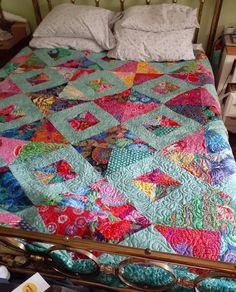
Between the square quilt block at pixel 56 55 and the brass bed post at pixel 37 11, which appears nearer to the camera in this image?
the square quilt block at pixel 56 55

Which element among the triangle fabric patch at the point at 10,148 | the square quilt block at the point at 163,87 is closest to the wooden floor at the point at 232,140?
the square quilt block at the point at 163,87

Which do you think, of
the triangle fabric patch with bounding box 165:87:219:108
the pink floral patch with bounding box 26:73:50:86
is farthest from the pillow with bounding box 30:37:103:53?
the triangle fabric patch with bounding box 165:87:219:108

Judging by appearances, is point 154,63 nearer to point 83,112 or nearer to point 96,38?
point 96,38

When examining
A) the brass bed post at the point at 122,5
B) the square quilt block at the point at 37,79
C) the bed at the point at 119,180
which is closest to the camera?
the bed at the point at 119,180

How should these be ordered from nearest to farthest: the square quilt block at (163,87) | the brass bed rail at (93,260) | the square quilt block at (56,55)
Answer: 1. the brass bed rail at (93,260)
2. the square quilt block at (163,87)
3. the square quilt block at (56,55)

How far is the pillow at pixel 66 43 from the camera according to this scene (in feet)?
7.20

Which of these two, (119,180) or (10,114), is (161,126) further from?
(10,114)

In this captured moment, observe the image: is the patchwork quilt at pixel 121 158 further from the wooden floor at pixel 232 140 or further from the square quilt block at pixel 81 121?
the wooden floor at pixel 232 140

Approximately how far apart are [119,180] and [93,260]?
1.25 ft

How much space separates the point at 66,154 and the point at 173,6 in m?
1.52

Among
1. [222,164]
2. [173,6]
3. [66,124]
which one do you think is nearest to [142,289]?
[222,164]

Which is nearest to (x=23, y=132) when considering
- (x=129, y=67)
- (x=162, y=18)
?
(x=129, y=67)

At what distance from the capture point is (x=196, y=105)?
5.20ft

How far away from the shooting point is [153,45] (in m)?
2.02
